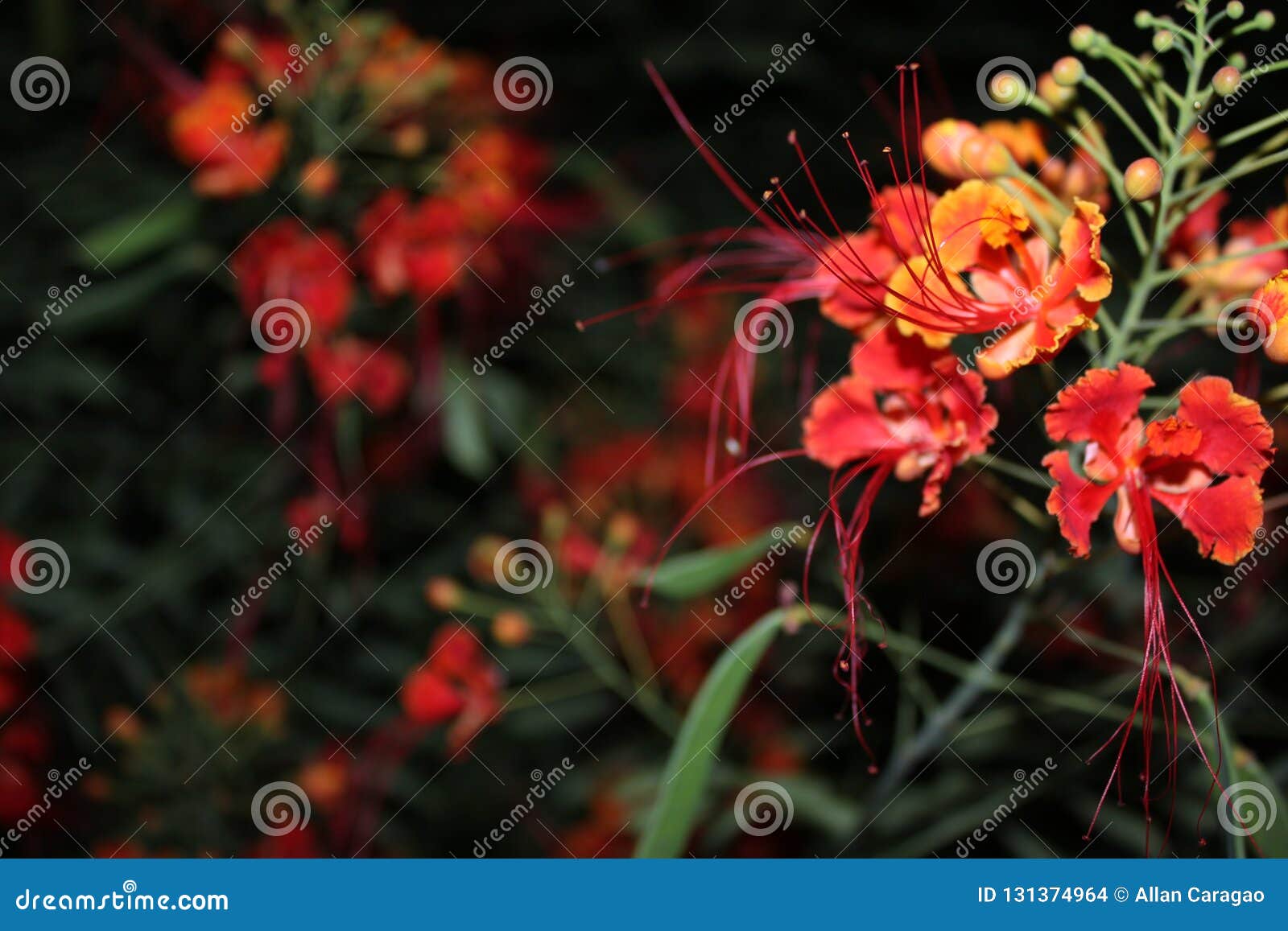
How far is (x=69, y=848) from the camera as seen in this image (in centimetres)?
216

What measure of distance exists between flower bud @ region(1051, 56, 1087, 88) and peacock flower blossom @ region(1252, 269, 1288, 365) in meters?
0.24

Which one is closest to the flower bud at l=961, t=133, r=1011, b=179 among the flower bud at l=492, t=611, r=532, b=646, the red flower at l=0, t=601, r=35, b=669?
the flower bud at l=492, t=611, r=532, b=646

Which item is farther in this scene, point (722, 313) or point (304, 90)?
point (722, 313)

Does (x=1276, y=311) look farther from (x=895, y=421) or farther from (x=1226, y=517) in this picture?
(x=895, y=421)

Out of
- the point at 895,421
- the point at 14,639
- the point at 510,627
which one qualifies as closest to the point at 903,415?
the point at 895,421

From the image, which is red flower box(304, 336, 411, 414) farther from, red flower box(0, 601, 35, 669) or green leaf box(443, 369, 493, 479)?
red flower box(0, 601, 35, 669)

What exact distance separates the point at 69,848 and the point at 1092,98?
2612mm

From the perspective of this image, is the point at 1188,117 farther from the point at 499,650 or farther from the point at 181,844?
the point at 181,844

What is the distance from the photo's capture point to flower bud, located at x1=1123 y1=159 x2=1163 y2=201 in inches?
37.3

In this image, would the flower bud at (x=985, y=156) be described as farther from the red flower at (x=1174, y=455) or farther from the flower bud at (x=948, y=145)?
the red flower at (x=1174, y=455)

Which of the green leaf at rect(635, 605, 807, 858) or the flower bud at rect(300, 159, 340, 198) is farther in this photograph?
the flower bud at rect(300, 159, 340, 198)

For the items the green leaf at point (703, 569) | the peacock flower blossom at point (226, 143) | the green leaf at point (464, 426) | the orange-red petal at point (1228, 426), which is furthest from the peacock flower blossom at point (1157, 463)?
the peacock flower blossom at point (226, 143)

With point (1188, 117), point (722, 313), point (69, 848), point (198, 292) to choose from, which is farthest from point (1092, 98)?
point (69, 848)

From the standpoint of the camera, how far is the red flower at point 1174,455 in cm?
91
